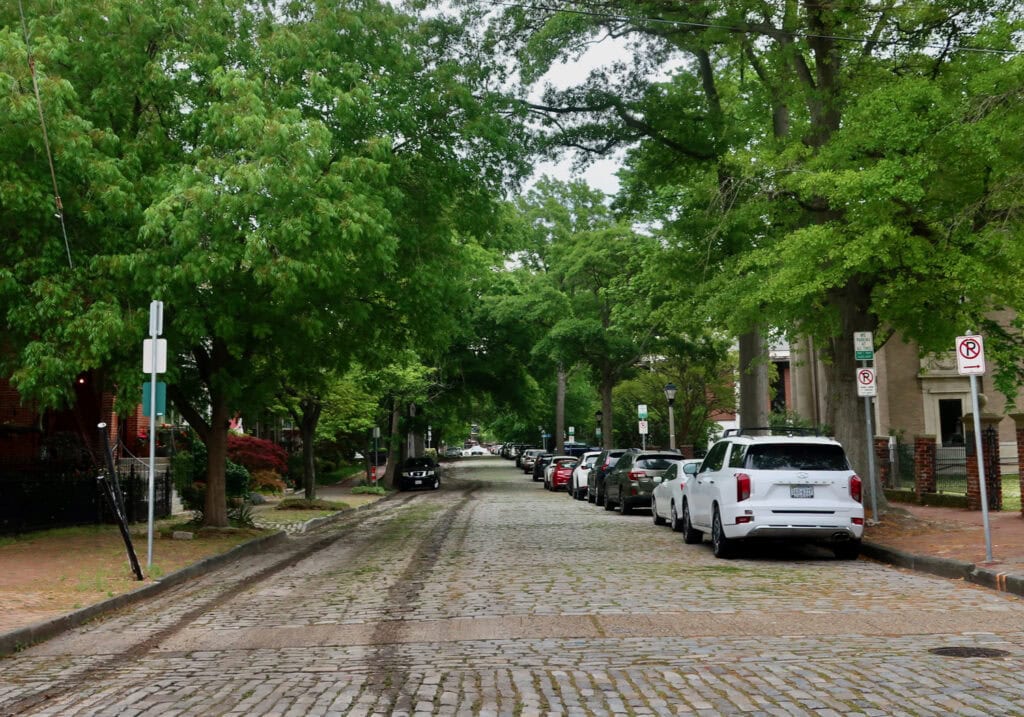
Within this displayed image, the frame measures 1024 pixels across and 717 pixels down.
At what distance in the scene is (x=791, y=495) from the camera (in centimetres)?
1392

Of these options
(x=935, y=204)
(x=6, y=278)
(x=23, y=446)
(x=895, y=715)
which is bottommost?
(x=895, y=715)

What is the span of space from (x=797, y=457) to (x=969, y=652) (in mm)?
6682

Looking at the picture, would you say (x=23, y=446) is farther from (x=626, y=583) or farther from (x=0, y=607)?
Result: (x=626, y=583)

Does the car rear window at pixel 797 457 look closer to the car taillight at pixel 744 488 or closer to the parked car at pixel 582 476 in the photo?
the car taillight at pixel 744 488

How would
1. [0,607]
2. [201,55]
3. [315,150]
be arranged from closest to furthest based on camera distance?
[0,607] → [315,150] → [201,55]

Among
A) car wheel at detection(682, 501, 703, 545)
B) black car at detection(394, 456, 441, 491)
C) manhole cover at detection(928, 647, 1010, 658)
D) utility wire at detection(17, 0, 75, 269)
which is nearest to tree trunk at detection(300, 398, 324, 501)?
black car at detection(394, 456, 441, 491)

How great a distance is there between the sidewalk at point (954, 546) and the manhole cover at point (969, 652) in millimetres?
3237

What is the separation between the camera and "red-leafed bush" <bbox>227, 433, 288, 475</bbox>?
108 ft

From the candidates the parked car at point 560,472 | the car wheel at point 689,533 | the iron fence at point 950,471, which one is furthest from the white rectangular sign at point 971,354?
the parked car at point 560,472

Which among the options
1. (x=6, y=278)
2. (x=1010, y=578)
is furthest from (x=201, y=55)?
(x=1010, y=578)

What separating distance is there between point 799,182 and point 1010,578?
23.3ft

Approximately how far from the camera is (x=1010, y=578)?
35.2 ft

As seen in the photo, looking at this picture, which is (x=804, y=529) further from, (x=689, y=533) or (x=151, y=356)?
(x=151, y=356)

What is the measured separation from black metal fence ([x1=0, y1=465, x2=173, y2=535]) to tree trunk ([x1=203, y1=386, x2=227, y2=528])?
2.98 metres
